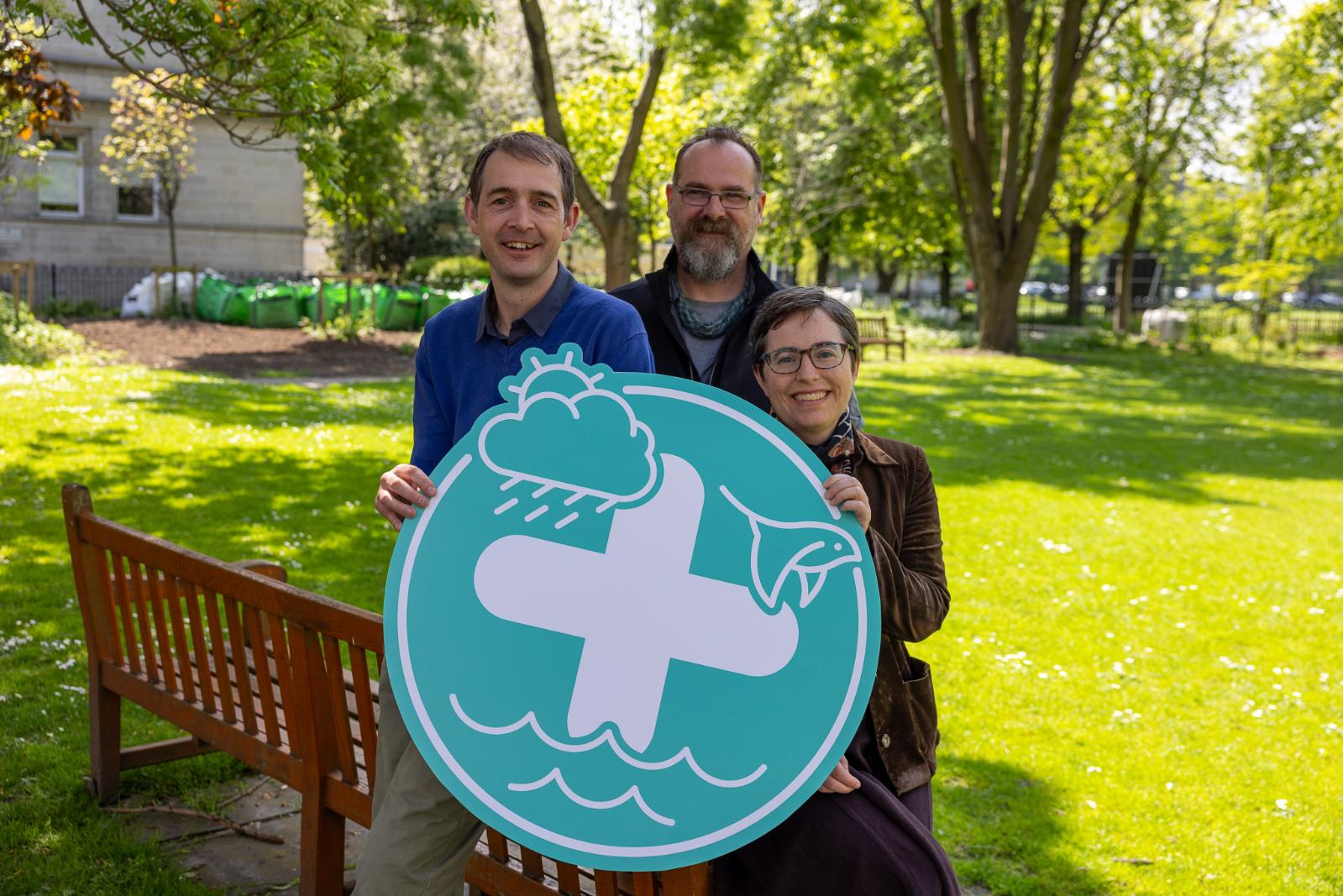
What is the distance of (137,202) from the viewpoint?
29.9 metres

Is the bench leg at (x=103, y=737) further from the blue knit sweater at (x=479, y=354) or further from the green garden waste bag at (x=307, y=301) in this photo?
the green garden waste bag at (x=307, y=301)

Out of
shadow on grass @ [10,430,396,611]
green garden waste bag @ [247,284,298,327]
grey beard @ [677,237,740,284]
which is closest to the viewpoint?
grey beard @ [677,237,740,284]

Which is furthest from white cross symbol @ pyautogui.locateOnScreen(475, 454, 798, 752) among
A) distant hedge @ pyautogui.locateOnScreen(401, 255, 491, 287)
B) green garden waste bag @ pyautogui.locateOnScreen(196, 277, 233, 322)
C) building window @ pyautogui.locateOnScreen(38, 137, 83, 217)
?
building window @ pyautogui.locateOnScreen(38, 137, 83, 217)

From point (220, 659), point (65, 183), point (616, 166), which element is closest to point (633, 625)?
point (220, 659)

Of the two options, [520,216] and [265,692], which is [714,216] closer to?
[520,216]

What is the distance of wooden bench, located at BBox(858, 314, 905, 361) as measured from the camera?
1059 inches

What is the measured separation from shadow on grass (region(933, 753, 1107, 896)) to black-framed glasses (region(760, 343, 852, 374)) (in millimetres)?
2582

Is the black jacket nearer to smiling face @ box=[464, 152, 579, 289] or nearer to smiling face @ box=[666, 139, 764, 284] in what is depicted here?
smiling face @ box=[666, 139, 764, 284]

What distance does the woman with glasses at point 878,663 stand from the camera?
248 centimetres

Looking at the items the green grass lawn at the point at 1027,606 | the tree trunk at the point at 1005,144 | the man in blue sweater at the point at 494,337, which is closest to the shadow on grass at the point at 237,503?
the green grass lawn at the point at 1027,606

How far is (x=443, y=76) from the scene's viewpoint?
587 inches

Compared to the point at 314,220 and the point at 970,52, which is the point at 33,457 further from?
the point at 314,220

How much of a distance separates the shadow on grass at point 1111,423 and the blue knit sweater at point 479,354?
9.91 metres

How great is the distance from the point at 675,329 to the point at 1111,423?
15376 mm
